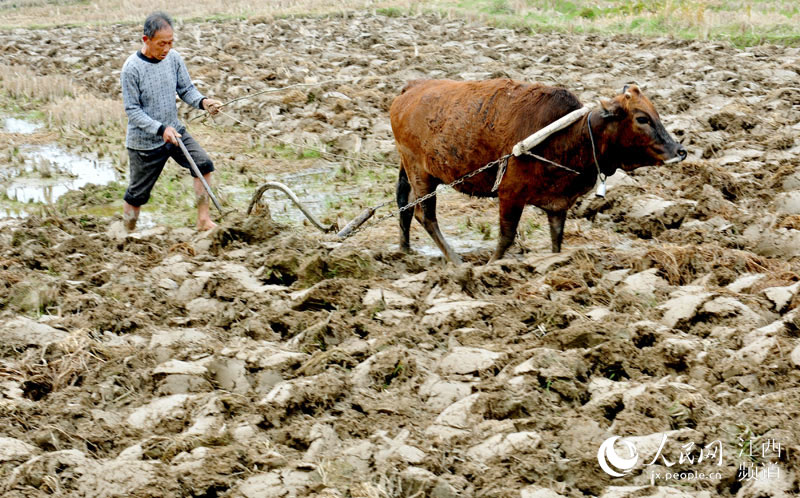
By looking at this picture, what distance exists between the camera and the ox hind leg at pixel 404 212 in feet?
23.2

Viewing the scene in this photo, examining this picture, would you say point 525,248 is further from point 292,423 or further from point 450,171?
point 292,423

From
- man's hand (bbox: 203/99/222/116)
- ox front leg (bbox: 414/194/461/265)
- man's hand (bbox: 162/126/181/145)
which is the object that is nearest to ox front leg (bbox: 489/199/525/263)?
ox front leg (bbox: 414/194/461/265)

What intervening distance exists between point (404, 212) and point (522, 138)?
4.14 ft

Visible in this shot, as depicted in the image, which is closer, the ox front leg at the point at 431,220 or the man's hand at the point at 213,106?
the ox front leg at the point at 431,220

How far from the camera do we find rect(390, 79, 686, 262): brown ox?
19.8 ft

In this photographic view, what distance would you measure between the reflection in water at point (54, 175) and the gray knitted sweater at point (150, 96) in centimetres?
210

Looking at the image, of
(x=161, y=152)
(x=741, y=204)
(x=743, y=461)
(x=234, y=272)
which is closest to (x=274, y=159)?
(x=161, y=152)

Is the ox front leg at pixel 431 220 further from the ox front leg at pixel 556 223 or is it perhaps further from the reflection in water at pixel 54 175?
the reflection in water at pixel 54 175

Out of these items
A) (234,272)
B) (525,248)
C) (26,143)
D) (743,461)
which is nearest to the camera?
(743,461)

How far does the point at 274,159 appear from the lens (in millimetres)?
10195

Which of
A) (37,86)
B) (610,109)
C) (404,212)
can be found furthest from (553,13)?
(610,109)

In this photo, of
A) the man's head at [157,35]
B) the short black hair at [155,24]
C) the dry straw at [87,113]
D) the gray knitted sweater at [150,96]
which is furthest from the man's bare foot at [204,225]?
the dry straw at [87,113]

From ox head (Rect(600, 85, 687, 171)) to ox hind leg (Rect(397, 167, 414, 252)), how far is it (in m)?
1.72

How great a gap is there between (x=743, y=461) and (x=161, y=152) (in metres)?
5.12
